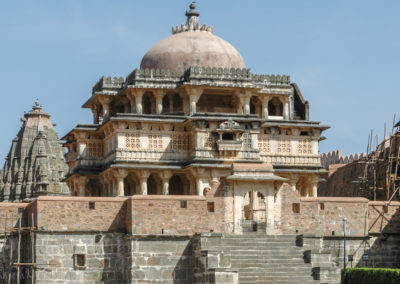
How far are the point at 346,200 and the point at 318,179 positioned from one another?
11758mm

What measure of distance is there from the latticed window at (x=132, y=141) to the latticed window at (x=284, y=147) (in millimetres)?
6918

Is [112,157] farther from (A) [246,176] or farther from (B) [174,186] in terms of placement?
(A) [246,176]

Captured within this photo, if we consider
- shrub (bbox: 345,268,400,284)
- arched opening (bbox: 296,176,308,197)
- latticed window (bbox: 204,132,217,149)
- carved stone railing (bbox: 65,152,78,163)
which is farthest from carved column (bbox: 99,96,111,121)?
shrub (bbox: 345,268,400,284)

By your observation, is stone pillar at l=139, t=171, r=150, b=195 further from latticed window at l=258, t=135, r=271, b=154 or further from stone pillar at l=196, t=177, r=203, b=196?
latticed window at l=258, t=135, r=271, b=154

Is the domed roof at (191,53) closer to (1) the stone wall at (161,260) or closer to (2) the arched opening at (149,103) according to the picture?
(2) the arched opening at (149,103)

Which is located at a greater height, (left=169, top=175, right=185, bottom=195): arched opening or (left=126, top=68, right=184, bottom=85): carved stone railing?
(left=126, top=68, right=184, bottom=85): carved stone railing

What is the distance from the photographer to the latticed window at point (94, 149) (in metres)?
56.7

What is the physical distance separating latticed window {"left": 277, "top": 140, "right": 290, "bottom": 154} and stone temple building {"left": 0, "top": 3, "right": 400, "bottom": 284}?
2.2 inches

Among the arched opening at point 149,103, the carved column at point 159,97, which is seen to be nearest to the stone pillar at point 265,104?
the carved column at point 159,97

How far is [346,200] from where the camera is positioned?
4450cm

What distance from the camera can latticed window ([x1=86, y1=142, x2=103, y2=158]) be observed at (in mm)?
56719

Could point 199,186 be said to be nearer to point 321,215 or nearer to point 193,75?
point 193,75

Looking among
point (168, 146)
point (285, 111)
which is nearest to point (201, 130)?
point (168, 146)

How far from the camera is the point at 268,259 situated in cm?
4128
